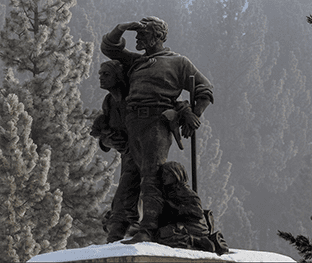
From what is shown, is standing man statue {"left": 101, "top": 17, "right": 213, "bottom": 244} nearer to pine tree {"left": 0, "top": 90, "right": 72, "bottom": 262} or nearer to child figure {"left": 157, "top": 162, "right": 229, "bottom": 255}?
child figure {"left": 157, "top": 162, "right": 229, "bottom": 255}

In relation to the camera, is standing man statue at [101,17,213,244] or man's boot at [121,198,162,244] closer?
man's boot at [121,198,162,244]

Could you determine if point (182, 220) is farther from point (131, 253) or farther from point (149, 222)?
point (131, 253)

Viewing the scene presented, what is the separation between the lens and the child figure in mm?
Result: 4426

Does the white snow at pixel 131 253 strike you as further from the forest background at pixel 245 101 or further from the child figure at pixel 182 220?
the forest background at pixel 245 101

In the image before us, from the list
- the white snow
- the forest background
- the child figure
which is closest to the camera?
Answer: the white snow

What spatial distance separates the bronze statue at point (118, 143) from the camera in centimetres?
493

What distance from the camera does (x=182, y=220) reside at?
4598mm

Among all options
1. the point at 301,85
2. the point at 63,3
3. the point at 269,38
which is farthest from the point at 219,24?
the point at 63,3

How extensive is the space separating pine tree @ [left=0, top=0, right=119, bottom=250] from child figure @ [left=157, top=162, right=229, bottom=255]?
6598mm

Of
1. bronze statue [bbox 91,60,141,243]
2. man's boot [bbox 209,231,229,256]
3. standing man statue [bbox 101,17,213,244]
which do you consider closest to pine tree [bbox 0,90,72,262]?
bronze statue [bbox 91,60,141,243]

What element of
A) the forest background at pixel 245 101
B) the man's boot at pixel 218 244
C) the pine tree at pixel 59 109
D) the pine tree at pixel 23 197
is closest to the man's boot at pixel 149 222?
the man's boot at pixel 218 244

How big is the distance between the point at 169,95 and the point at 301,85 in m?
22.5

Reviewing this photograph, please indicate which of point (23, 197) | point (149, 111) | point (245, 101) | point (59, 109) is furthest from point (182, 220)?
point (245, 101)

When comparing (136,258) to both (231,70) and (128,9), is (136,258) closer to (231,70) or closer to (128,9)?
(231,70)
